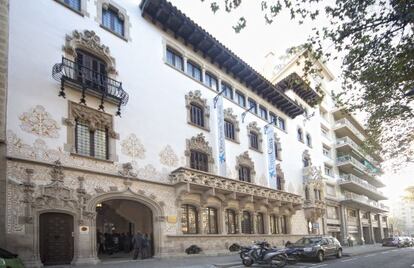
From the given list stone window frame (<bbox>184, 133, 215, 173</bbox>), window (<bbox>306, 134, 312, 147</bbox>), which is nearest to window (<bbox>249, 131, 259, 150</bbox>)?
stone window frame (<bbox>184, 133, 215, 173</bbox>)

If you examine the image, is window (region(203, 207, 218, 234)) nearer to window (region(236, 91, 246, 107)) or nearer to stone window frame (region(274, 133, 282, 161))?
window (region(236, 91, 246, 107))

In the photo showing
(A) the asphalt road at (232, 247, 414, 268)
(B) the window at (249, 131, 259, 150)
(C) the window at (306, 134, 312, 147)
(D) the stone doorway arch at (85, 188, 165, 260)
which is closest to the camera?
(A) the asphalt road at (232, 247, 414, 268)

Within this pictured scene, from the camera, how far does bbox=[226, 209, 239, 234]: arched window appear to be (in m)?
29.3

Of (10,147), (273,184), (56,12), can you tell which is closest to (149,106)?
(56,12)

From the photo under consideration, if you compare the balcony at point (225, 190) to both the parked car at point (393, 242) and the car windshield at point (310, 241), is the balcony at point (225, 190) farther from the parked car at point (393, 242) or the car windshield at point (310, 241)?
the parked car at point (393, 242)

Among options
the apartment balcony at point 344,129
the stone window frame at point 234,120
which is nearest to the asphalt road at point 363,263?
the stone window frame at point 234,120

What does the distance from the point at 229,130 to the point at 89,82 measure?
14.1 meters

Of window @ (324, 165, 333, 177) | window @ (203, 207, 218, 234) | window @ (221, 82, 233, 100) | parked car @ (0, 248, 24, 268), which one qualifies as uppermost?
window @ (221, 82, 233, 100)

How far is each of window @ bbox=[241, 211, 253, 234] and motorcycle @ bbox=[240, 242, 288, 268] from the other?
11.4 meters

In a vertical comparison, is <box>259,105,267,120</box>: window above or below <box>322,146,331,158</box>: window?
above

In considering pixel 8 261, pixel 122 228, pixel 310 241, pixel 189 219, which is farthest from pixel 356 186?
pixel 8 261

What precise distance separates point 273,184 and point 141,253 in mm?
16825

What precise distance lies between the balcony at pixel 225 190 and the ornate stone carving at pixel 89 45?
7341mm

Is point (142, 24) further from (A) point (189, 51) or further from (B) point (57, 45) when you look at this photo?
(B) point (57, 45)
